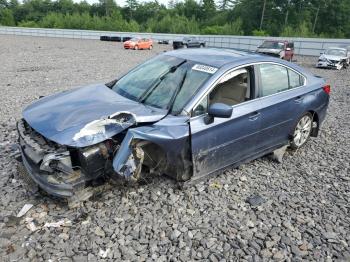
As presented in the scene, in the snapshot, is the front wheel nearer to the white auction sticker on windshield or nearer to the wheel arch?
the wheel arch

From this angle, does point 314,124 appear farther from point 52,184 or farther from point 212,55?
point 52,184

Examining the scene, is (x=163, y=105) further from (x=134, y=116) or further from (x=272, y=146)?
(x=272, y=146)

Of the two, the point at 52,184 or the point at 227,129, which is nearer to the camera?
the point at 52,184

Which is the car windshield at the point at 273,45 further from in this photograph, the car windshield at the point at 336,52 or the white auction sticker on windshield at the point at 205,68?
the white auction sticker on windshield at the point at 205,68

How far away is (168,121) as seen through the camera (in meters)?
3.67

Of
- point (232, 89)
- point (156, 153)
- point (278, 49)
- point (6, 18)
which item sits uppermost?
point (6, 18)

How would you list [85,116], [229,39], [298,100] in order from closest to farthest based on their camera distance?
[85,116], [298,100], [229,39]

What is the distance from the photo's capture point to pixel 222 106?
12.2 feet

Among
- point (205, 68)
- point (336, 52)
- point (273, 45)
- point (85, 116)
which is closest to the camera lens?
point (85, 116)

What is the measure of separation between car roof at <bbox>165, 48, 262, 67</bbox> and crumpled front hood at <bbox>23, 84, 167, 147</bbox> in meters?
1.04

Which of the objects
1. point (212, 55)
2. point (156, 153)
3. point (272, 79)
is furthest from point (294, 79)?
point (156, 153)

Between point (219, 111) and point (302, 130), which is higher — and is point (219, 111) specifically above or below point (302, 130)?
above

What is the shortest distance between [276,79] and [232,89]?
873 millimetres

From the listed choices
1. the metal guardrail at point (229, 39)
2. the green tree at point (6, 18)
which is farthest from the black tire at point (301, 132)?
the green tree at point (6, 18)
